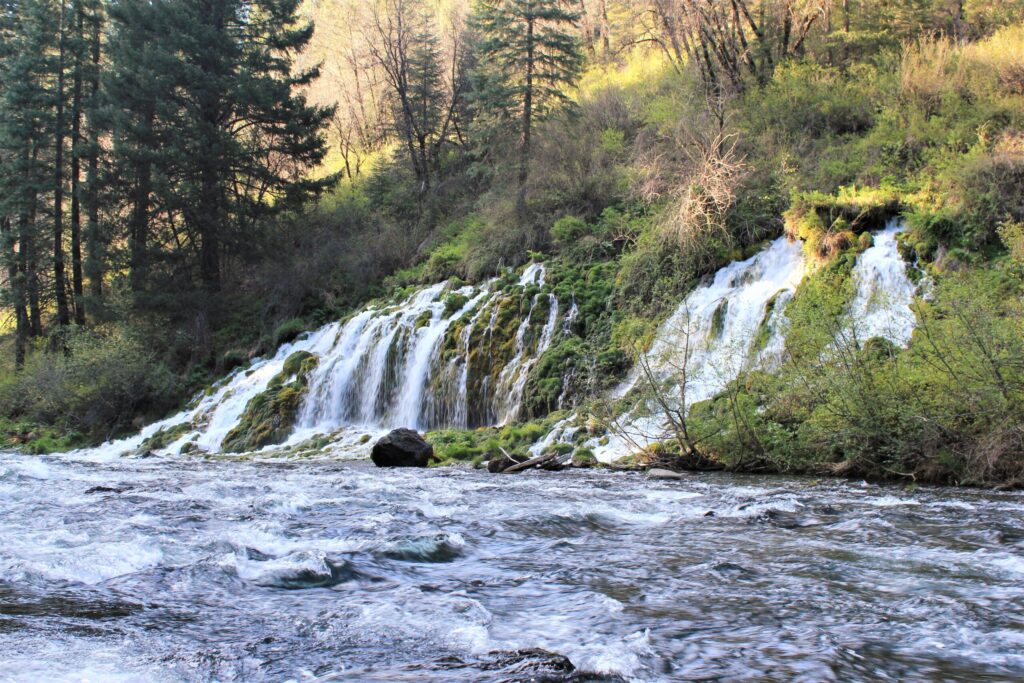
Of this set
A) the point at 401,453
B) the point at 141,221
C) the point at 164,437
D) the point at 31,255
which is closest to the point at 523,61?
the point at 141,221

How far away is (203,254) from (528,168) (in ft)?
42.4

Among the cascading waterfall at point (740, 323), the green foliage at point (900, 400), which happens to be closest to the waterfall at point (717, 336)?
the cascading waterfall at point (740, 323)

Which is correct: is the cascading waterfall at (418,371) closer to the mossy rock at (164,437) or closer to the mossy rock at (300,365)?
the mossy rock at (164,437)

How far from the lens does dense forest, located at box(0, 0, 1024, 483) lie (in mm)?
10094

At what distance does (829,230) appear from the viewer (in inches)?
587

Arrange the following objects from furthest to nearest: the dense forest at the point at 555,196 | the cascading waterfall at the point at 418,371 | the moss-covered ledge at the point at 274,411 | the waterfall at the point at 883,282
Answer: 1. the moss-covered ledge at the point at 274,411
2. the cascading waterfall at the point at 418,371
3. the waterfall at the point at 883,282
4. the dense forest at the point at 555,196

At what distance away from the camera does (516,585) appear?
5355mm

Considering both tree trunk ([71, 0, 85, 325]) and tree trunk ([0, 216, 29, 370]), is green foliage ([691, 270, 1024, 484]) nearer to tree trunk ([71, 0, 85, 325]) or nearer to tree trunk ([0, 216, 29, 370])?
tree trunk ([71, 0, 85, 325])

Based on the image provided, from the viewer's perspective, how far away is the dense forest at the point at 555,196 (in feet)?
33.1

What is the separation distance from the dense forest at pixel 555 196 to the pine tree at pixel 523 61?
0.43 ft

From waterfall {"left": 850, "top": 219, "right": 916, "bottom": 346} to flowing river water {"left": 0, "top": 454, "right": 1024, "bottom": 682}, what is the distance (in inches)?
177

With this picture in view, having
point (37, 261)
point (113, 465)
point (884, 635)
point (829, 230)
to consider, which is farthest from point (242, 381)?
point (884, 635)

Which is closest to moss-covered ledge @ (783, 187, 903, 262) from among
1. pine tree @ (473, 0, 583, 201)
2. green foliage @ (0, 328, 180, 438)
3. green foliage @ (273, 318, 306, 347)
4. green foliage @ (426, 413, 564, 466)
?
green foliage @ (426, 413, 564, 466)

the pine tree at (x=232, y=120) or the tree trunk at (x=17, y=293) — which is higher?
the pine tree at (x=232, y=120)
